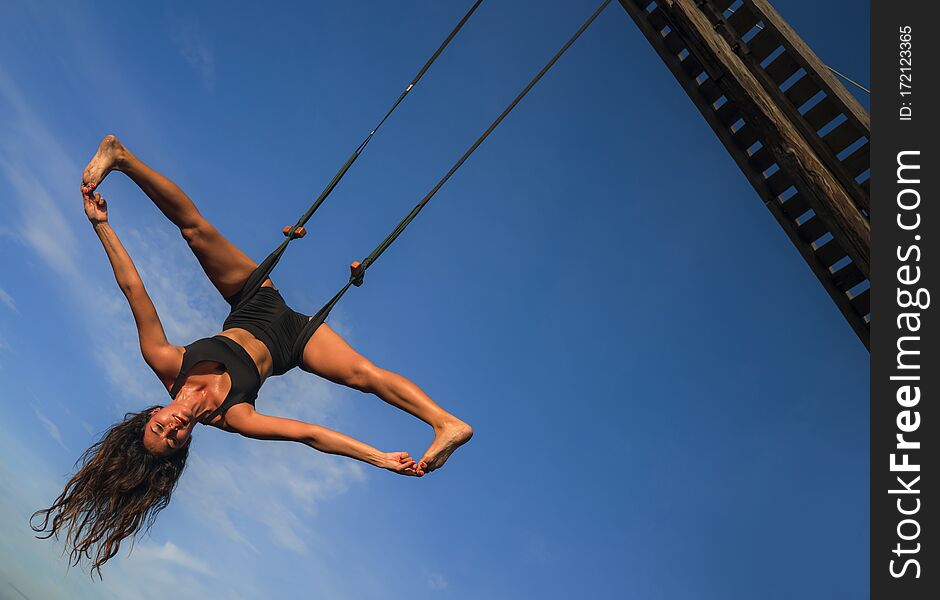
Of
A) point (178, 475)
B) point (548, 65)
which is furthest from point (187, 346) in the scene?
point (548, 65)

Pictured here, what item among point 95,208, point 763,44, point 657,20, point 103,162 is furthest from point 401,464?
point 657,20

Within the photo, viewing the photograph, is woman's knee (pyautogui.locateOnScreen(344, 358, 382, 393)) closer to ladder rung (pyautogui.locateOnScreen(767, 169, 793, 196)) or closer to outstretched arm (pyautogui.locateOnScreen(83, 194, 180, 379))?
outstretched arm (pyautogui.locateOnScreen(83, 194, 180, 379))

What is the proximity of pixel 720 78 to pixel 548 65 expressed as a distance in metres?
1.09

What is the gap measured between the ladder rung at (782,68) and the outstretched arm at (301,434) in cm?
315

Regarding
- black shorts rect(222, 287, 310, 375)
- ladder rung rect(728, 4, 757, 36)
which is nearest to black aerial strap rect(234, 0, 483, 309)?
black shorts rect(222, 287, 310, 375)

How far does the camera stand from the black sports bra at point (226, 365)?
13.0ft

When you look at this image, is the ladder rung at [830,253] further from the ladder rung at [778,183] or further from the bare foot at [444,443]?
the bare foot at [444,443]

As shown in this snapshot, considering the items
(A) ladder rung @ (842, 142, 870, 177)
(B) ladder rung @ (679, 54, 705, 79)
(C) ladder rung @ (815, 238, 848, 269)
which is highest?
(B) ladder rung @ (679, 54, 705, 79)

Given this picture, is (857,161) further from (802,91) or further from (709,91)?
(709,91)

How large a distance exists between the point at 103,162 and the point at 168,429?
1546 mm

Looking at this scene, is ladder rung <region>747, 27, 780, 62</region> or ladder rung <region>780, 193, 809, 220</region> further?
ladder rung <region>780, 193, 809, 220</region>

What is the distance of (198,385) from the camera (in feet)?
13.0

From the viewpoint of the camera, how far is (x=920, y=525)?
339cm

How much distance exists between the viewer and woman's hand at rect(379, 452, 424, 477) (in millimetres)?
3852
